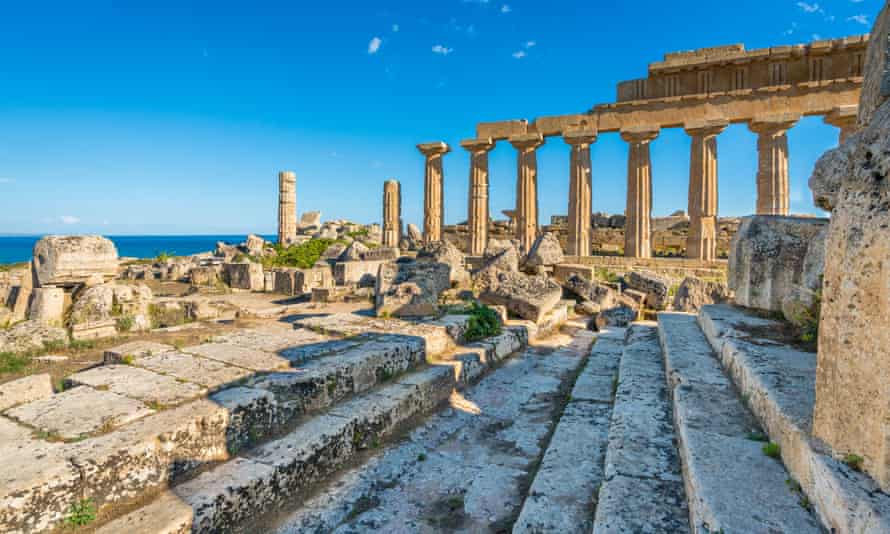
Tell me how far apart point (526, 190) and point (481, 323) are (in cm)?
1260

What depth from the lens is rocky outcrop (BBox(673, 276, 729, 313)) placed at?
8.86 m

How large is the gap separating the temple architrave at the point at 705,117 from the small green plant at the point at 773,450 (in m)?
14.5

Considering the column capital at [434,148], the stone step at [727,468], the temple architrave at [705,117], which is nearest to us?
the stone step at [727,468]

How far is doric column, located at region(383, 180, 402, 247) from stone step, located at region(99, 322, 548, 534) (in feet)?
63.2

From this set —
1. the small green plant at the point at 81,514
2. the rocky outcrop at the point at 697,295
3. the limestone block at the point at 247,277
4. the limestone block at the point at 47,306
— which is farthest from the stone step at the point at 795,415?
the limestone block at the point at 247,277

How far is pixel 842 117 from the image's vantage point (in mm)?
13648

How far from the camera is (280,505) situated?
259 centimetres

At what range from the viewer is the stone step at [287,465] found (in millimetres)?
2184

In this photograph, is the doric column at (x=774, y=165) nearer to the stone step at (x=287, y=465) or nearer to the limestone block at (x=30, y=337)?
the stone step at (x=287, y=465)

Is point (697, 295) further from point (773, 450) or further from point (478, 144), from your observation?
point (478, 144)

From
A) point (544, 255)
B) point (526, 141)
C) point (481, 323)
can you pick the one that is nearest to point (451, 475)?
point (481, 323)

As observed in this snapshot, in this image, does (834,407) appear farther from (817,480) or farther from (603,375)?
(603,375)

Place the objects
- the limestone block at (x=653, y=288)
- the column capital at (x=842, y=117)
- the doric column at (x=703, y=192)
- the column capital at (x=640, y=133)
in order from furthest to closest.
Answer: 1. the column capital at (x=640, y=133)
2. the doric column at (x=703, y=192)
3. the column capital at (x=842, y=117)
4. the limestone block at (x=653, y=288)

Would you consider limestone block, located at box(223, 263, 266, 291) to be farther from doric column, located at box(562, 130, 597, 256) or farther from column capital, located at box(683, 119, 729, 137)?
column capital, located at box(683, 119, 729, 137)
